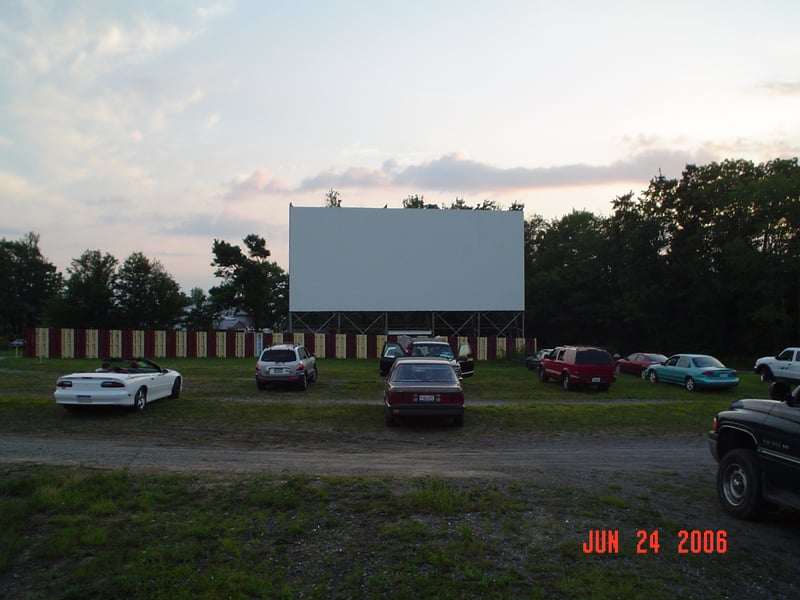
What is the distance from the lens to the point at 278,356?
21969 mm

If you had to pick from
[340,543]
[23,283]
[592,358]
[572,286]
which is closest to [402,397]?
[340,543]

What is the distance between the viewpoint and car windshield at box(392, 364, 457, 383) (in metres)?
14.4

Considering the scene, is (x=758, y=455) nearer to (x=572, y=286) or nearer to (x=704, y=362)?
(x=704, y=362)

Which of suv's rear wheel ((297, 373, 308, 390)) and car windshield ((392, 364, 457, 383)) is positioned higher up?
car windshield ((392, 364, 457, 383))

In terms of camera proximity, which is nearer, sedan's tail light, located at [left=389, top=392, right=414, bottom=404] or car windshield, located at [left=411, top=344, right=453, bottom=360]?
sedan's tail light, located at [left=389, top=392, right=414, bottom=404]

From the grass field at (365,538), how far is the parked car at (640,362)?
2166 cm

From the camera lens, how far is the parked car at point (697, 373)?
2350 cm

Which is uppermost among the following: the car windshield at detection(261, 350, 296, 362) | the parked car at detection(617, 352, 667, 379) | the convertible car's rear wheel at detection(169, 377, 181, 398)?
the car windshield at detection(261, 350, 296, 362)

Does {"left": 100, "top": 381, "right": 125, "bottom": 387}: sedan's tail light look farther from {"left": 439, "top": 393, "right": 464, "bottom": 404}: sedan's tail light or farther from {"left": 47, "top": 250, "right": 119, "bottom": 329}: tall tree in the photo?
{"left": 47, "top": 250, "right": 119, "bottom": 329}: tall tree

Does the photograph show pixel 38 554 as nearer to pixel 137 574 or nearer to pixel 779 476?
pixel 137 574

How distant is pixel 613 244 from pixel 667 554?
179 ft

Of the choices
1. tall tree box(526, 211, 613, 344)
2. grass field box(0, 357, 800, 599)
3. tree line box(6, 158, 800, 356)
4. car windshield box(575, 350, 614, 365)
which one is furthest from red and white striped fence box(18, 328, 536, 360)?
grass field box(0, 357, 800, 599)

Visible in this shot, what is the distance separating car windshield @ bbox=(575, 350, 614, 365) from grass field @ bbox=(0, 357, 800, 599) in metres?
13.8

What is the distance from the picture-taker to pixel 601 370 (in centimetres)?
2270
